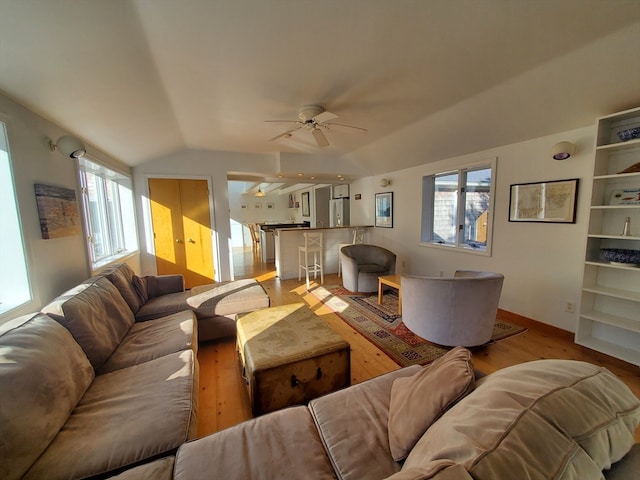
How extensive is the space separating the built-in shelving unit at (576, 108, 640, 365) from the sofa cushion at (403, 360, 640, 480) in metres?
2.30

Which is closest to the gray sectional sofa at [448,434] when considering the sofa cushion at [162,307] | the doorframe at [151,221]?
the sofa cushion at [162,307]

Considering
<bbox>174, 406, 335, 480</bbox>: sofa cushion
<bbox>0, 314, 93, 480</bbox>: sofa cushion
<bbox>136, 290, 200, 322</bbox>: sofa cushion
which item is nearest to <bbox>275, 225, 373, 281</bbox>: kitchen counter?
<bbox>136, 290, 200, 322</bbox>: sofa cushion

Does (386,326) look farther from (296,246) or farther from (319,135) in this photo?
(296,246)

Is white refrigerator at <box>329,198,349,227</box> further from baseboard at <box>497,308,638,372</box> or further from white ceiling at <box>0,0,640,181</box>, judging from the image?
baseboard at <box>497,308,638,372</box>

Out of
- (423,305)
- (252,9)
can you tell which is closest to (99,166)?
(252,9)

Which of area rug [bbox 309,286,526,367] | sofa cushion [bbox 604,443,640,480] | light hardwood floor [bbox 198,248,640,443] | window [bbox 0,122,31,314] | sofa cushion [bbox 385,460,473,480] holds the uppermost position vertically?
window [bbox 0,122,31,314]

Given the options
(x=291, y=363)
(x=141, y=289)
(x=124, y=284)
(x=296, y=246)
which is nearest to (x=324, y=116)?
(x=291, y=363)

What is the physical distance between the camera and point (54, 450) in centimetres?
105

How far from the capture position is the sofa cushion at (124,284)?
93.8 inches

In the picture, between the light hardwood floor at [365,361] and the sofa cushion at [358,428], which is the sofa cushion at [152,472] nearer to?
the sofa cushion at [358,428]

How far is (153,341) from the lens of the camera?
6.40 ft

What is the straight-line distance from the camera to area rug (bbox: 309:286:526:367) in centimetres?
252

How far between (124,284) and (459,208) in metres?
4.35

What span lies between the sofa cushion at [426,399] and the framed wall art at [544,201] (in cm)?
268
